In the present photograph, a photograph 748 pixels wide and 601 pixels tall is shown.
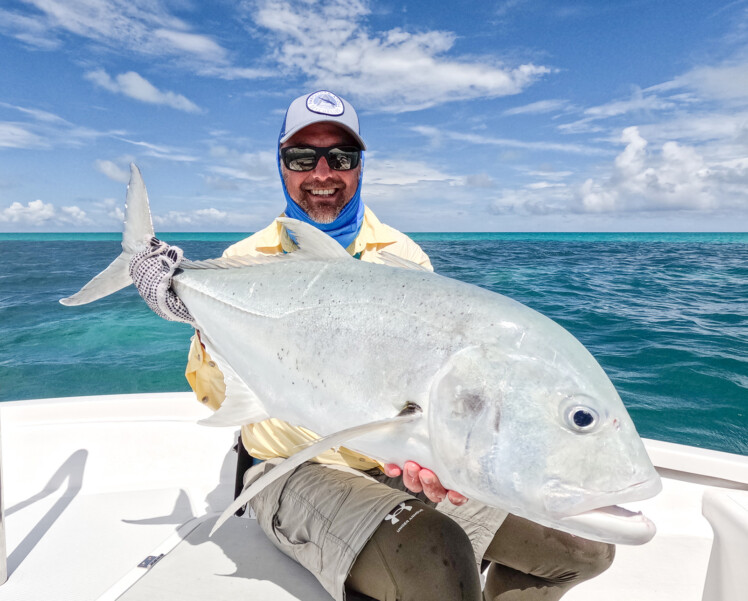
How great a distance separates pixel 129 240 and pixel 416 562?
69.9 inches

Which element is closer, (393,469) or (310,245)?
(393,469)

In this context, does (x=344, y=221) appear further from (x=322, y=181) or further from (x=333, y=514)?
(x=333, y=514)

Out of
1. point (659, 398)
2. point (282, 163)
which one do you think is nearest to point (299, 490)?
point (282, 163)

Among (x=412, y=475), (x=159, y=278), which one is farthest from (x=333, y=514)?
(x=159, y=278)

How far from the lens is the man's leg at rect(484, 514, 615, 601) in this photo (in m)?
1.94

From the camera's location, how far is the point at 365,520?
1.89 meters

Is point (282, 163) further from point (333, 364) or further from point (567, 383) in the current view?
point (567, 383)

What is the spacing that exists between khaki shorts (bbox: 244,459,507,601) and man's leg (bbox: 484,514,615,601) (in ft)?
0.23

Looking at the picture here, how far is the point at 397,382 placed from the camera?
1.40 meters

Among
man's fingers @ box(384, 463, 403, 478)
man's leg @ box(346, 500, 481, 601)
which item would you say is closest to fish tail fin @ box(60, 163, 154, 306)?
man's fingers @ box(384, 463, 403, 478)

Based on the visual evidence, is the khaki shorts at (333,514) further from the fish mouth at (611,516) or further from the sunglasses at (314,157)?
the sunglasses at (314,157)

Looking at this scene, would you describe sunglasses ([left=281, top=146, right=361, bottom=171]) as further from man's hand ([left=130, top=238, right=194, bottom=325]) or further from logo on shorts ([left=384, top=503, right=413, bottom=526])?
logo on shorts ([left=384, top=503, right=413, bottom=526])

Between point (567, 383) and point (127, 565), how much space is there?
8.11 feet

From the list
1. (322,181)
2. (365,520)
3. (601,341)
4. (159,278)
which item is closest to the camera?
(365,520)
